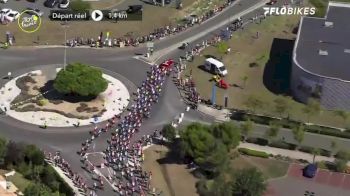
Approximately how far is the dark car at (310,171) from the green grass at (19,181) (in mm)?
34248

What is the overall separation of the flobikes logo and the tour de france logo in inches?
1669

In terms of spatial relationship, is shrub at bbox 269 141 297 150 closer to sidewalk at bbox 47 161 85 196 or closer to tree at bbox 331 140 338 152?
tree at bbox 331 140 338 152

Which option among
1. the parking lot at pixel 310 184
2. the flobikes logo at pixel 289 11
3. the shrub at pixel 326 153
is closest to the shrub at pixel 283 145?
the shrub at pixel 326 153

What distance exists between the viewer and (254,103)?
103 meters

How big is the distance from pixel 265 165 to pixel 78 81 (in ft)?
94.1

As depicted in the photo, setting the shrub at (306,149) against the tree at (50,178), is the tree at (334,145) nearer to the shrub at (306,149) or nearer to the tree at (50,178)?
the shrub at (306,149)

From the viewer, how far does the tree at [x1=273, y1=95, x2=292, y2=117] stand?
99.9m

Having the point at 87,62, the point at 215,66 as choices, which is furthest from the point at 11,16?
the point at 215,66

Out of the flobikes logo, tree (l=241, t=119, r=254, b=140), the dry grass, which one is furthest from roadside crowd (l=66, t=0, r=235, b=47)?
tree (l=241, t=119, r=254, b=140)

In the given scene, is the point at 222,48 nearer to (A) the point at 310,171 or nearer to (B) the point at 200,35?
(B) the point at 200,35

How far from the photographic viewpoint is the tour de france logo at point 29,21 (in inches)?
4849

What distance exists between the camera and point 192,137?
286 ft

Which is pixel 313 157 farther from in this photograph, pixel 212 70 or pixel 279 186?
pixel 212 70

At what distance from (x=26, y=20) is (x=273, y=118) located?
162 feet
